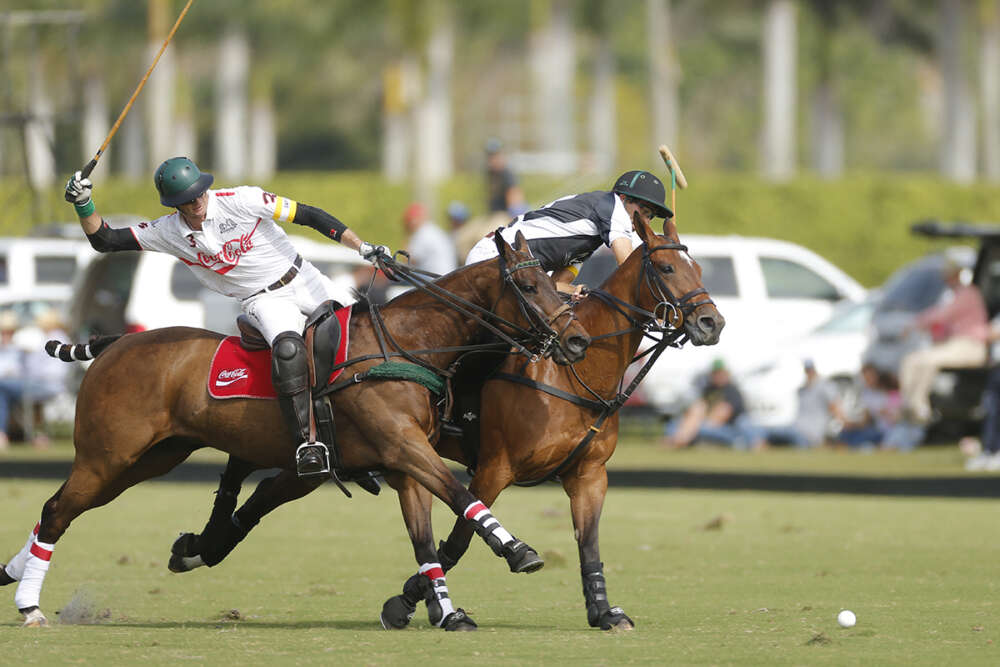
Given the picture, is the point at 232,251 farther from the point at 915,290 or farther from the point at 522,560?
the point at 915,290

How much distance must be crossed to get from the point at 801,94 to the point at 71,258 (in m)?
55.1

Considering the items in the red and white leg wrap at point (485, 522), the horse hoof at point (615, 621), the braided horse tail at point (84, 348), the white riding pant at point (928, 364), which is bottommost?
the white riding pant at point (928, 364)

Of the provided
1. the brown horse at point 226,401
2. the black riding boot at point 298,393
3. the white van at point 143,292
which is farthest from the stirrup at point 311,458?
the white van at point 143,292

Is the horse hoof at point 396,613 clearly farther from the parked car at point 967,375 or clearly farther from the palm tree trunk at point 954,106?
the palm tree trunk at point 954,106

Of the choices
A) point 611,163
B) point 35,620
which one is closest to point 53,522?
point 35,620

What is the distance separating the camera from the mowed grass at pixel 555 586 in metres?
7.46

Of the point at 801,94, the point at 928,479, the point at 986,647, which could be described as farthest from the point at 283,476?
the point at 801,94

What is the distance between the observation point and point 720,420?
19.4 meters

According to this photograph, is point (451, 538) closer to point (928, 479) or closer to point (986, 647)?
point (986, 647)

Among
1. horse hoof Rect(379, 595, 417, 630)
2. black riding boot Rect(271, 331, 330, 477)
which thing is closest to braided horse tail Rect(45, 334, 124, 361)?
black riding boot Rect(271, 331, 330, 477)

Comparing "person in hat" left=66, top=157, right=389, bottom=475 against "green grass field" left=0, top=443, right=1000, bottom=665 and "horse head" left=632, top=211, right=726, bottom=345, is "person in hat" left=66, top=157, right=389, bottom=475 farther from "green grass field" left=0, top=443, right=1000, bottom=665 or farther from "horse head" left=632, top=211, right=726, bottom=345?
"horse head" left=632, top=211, right=726, bottom=345

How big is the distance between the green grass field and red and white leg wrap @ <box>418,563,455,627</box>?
5.0 inches

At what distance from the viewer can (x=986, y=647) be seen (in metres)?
7.45

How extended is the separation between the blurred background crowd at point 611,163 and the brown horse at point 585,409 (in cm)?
367
